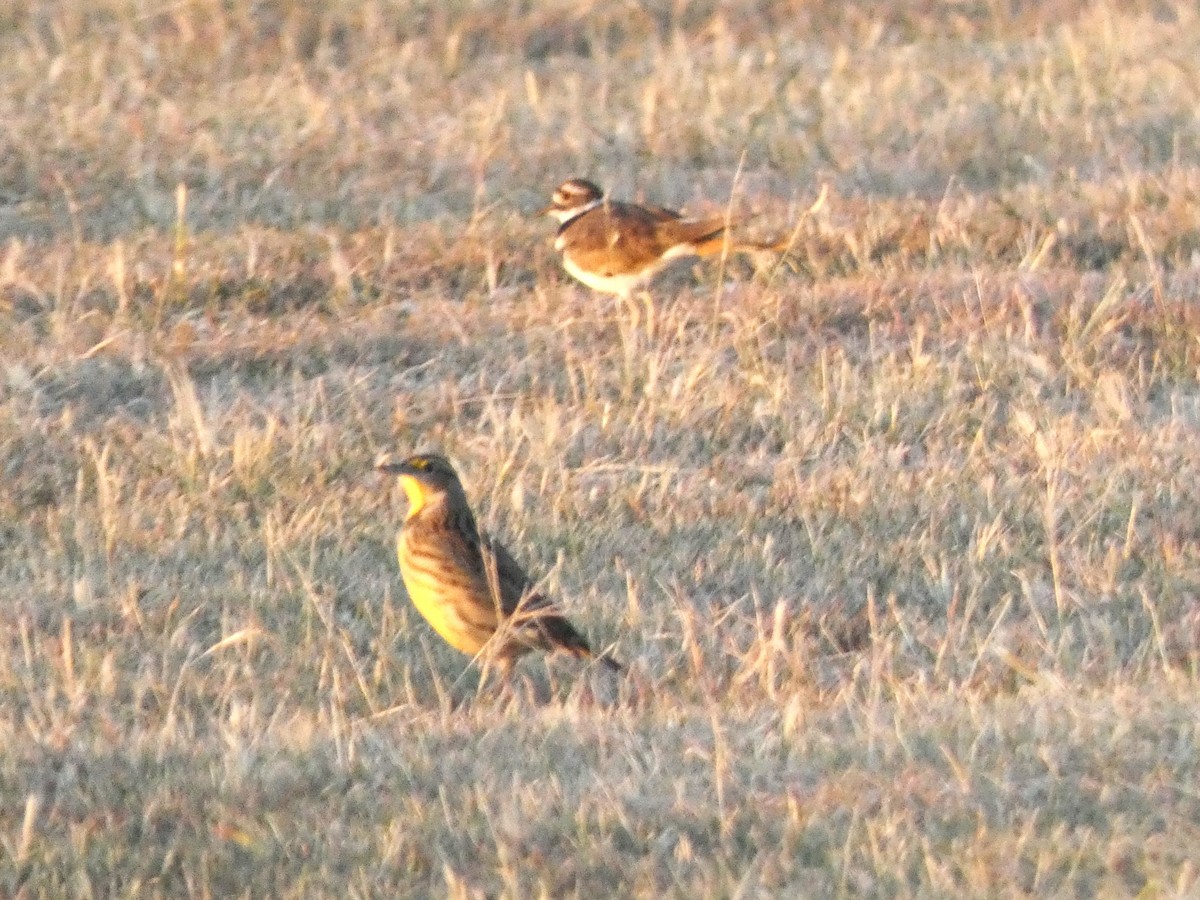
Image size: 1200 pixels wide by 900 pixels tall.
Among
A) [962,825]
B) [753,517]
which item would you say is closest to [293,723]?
[962,825]

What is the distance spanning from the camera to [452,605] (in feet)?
21.3

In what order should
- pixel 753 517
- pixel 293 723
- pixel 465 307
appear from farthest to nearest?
pixel 465 307 < pixel 753 517 < pixel 293 723

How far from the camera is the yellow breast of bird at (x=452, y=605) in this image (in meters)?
6.46

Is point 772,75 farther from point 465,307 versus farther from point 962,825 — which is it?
point 962,825

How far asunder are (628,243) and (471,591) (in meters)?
3.21

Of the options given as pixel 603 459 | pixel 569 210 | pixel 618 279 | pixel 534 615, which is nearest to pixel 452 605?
pixel 534 615

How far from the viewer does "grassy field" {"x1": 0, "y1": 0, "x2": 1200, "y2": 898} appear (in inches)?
195

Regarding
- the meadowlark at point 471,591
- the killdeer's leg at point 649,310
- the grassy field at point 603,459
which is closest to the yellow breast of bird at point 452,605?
the meadowlark at point 471,591

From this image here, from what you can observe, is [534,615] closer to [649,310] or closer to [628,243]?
[649,310]

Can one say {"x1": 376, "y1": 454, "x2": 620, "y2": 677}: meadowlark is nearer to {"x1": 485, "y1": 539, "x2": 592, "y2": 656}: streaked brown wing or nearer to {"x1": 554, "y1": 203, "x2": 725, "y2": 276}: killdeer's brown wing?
{"x1": 485, "y1": 539, "x2": 592, "y2": 656}: streaked brown wing

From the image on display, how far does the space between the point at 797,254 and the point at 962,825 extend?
556 centimetres

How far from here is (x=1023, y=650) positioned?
6.34 metres

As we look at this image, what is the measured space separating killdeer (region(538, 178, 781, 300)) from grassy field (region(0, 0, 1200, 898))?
0.17 m

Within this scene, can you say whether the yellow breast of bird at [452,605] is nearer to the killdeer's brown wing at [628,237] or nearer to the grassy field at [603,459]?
the grassy field at [603,459]
